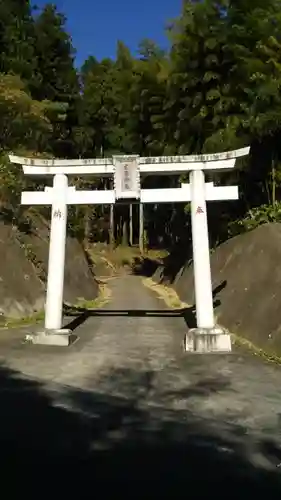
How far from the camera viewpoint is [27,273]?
1227cm

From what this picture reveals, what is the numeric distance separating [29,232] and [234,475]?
12.3 meters

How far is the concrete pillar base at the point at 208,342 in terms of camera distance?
25.0 feet

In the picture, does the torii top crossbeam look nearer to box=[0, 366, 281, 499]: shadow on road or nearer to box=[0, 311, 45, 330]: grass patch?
box=[0, 311, 45, 330]: grass patch

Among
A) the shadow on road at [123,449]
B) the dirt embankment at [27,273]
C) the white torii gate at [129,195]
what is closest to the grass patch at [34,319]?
the dirt embankment at [27,273]

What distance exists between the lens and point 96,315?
467 inches

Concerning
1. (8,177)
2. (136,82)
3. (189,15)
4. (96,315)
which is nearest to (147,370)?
(96,315)

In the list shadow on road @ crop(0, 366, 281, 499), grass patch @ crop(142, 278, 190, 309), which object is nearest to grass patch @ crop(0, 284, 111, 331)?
grass patch @ crop(142, 278, 190, 309)

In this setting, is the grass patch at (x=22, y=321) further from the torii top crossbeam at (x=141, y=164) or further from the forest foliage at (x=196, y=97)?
the forest foliage at (x=196, y=97)

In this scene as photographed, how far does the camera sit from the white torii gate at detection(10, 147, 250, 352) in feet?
26.4

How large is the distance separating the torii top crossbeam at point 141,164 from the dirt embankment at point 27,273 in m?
3.61

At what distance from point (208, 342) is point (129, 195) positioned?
2721mm

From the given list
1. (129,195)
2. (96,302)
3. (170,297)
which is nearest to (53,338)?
(129,195)

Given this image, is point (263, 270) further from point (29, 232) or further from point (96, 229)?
point (96, 229)

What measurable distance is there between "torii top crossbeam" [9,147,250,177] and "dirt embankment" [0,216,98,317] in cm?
361
